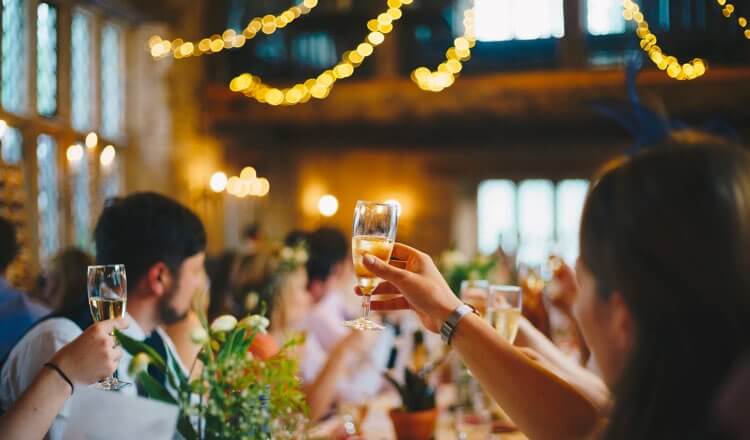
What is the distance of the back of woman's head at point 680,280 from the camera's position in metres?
0.96

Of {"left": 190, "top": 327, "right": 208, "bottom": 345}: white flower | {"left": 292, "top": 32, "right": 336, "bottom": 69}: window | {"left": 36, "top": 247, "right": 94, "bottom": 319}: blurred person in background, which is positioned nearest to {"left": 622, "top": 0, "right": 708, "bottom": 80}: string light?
{"left": 190, "top": 327, "right": 208, "bottom": 345}: white flower

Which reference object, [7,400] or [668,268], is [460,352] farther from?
[7,400]

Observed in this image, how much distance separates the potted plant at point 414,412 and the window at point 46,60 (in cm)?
551

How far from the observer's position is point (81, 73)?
7645 millimetres

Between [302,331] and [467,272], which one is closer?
[302,331]

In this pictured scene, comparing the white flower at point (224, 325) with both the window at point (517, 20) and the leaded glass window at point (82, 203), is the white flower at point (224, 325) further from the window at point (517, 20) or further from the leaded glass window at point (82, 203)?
the window at point (517, 20)

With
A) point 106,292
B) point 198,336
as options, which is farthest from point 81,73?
point 198,336

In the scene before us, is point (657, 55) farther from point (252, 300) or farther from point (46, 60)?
point (46, 60)

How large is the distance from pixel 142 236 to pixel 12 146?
4.92 metres

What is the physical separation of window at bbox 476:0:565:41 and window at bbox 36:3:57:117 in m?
4.97

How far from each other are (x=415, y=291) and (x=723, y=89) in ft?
26.5

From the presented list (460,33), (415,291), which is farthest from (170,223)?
(460,33)

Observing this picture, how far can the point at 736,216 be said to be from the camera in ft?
3.18

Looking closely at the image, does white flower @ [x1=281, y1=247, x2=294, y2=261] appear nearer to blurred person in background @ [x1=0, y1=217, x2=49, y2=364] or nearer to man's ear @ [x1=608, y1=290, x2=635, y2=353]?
blurred person in background @ [x1=0, y1=217, x2=49, y2=364]
